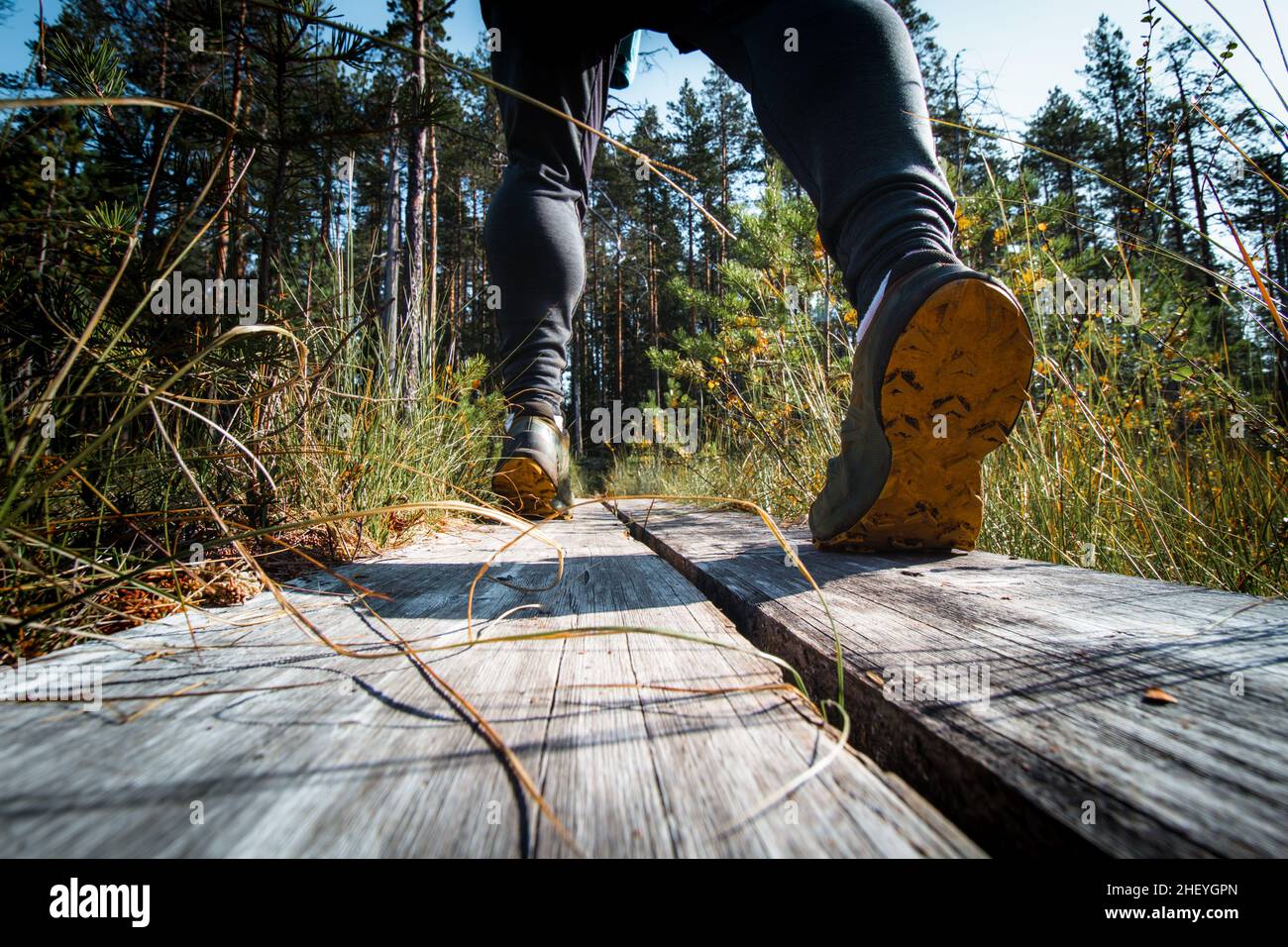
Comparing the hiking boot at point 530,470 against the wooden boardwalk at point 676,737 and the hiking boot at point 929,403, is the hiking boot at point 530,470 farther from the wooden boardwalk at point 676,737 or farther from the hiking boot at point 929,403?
the wooden boardwalk at point 676,737

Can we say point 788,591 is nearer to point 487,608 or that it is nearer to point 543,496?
point 487,608

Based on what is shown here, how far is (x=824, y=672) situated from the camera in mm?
486

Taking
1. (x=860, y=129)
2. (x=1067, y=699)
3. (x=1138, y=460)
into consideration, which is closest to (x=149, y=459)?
(x=1067, y=699)

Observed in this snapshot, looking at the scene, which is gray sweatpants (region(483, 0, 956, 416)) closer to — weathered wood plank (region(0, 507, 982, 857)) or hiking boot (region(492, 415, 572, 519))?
hiking boot (region(492, 415, 572, 519))

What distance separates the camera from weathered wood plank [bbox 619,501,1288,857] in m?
0.26

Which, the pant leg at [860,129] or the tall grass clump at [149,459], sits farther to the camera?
the pant leg at [860,129]

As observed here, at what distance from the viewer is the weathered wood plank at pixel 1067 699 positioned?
262mm

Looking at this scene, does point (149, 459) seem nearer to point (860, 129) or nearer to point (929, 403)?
A: point (929, 403)

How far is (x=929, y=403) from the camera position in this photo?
87 centimetres

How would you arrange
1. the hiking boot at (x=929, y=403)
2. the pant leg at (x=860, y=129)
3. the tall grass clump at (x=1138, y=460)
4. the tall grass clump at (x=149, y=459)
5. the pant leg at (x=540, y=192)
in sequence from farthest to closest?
the pant leg at (x=540, y=192) < the tall grass clump at (x=1138, y=460) < the pant leg at (x=860, y=129) < the hiking boot at (x=929, y=403) < the tall grass clump at (x=149, y=459)

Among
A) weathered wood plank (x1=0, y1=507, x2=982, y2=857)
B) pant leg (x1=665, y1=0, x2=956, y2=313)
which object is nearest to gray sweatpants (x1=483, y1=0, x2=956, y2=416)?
pant leg (x1=665, y1=0, x2=956, y2=313)

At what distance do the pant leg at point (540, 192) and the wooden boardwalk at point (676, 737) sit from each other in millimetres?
1413

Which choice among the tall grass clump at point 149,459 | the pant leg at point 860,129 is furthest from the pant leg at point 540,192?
the pant leg at point 860,129

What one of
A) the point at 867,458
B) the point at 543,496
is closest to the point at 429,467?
the point at 543,496
